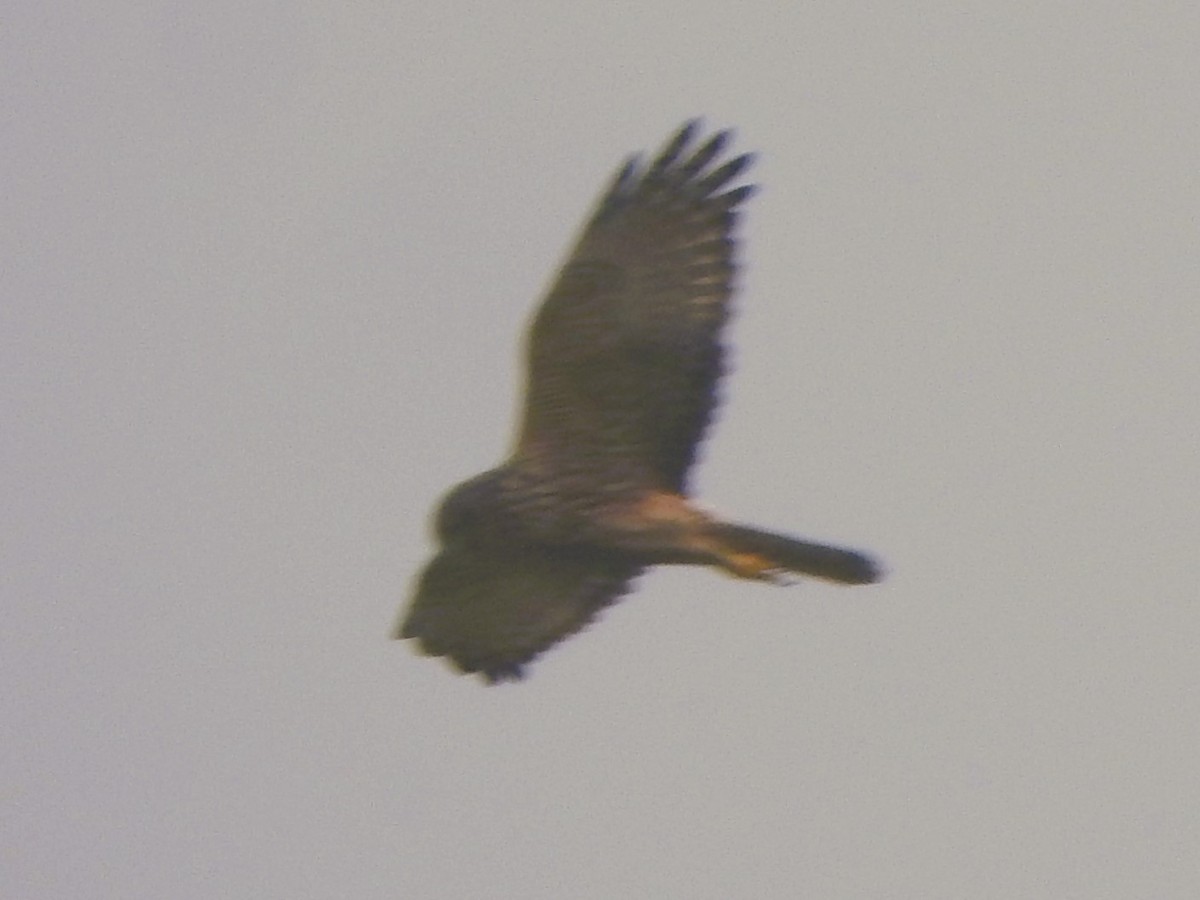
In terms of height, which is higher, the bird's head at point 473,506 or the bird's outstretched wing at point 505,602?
the bird's head at point 473,506

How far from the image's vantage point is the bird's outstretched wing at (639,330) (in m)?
11.4

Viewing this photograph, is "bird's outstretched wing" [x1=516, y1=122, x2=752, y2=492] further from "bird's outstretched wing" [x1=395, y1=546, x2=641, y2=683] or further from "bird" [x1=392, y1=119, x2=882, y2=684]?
"bird's outstretched wing" [x1=395, y1=546, x2=641, y2=683]

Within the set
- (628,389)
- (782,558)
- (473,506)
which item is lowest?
(782,558)

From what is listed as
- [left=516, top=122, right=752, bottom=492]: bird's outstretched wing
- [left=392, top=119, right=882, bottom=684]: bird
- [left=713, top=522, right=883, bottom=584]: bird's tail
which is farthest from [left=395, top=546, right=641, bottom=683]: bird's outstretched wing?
[left=713, top=522, right=883, bottom=584]: bird's tail

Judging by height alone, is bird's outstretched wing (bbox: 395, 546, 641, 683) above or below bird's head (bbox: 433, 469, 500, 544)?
below

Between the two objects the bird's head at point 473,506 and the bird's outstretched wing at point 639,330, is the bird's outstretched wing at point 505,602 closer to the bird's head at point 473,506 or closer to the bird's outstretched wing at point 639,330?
the bird's head at point 473,506

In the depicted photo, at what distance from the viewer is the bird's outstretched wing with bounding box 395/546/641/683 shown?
473 inches

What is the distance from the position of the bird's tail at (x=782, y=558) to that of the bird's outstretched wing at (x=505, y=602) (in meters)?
0.90

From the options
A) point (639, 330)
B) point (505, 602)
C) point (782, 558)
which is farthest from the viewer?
point (505, 602)

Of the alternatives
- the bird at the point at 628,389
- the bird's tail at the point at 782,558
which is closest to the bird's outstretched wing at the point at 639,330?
the bird at the point at 628,389

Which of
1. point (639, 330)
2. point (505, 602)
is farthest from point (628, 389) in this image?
point (505, 602)

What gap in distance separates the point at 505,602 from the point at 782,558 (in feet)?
5.83

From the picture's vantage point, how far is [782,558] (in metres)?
10.9

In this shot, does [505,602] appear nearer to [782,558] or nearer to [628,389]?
[628,389]
